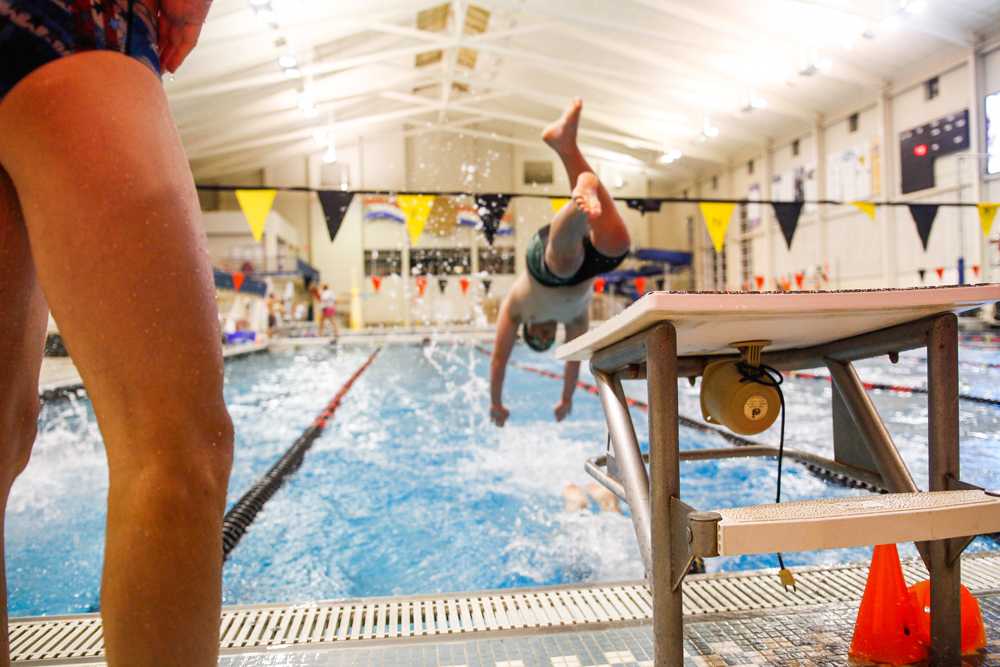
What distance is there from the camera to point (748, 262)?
20.0 m

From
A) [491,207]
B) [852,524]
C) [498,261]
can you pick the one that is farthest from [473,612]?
[498,261]

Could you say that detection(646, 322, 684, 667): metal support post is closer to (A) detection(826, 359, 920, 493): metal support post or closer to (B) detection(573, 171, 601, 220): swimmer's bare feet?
(A) detection(826, 359, 920, 493): metal support post

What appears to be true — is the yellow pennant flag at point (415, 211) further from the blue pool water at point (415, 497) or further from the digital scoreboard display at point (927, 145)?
the digital scoreboard display at point (927, 145)

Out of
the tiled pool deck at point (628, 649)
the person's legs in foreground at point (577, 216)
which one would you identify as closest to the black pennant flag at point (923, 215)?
the person's legs in foreground at point (577, 216)

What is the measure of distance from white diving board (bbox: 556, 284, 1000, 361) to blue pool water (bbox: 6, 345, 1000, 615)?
135cm

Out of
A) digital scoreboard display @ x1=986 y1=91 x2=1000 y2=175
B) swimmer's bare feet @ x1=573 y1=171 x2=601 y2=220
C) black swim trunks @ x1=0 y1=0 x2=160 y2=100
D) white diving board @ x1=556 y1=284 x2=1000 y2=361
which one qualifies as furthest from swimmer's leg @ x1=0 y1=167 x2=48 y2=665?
digital scoreboard display @ x1=986 y1=91 x2=1000 y2=175

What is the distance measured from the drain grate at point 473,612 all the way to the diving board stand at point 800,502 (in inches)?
14.4

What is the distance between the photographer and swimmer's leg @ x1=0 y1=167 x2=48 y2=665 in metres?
0.72

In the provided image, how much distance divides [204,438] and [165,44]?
21.4 inches

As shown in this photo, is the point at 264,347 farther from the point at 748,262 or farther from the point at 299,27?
the point at 748,262

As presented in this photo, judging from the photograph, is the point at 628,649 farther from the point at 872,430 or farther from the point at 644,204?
the point at 644,204

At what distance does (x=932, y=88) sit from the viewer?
12578 mm

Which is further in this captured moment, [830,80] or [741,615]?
[830,80]

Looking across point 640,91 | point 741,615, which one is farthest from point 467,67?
point 741,615
